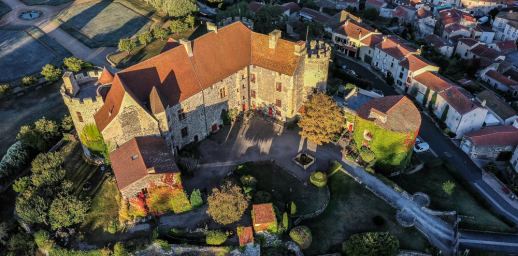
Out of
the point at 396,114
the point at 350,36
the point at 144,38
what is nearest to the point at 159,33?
the point at 144,38

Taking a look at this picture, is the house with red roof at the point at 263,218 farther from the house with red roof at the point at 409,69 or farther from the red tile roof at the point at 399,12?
the red tile roof at the point at 399,12

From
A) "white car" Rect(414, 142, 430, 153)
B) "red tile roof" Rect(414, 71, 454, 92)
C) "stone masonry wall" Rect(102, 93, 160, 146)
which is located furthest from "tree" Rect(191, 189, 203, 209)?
"red tile roof" Rect(414, 71, 454, 92)

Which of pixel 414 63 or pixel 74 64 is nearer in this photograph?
pixel 74 64

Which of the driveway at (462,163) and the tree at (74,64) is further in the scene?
the tree at (74,64)

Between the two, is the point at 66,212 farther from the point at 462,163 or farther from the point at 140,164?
the point at 462,163

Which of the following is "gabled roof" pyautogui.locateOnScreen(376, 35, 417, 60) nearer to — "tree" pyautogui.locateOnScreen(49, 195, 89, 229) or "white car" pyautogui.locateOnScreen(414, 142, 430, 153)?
"white car" pyautogui.locateOnScreen(414, 142, 430, 153)

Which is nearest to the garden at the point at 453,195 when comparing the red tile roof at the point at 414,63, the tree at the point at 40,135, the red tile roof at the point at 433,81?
the red tile roof at the point at 433,81
